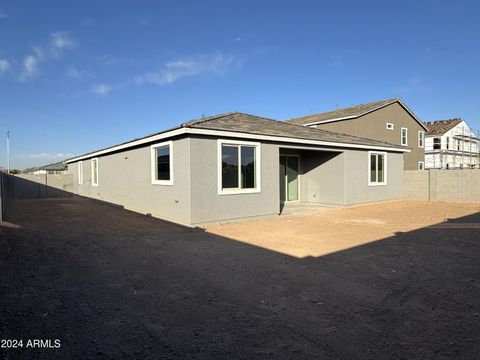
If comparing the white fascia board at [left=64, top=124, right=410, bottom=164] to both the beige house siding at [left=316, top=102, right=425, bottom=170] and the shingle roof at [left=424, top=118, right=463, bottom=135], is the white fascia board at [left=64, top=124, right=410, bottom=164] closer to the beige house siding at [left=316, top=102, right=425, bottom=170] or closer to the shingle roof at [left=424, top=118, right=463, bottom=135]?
the beige house siding at [left=316, top=102, right=425, bottom=170]

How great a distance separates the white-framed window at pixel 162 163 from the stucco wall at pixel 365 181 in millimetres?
7885

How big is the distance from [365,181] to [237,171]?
783 cm

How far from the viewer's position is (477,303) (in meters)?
3.88

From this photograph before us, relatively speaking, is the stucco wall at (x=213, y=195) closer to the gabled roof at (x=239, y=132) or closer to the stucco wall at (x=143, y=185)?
the stucco wall at (x=143, y=185)

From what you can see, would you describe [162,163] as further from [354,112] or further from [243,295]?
[354,112]

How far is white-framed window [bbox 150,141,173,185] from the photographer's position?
10.5 metres

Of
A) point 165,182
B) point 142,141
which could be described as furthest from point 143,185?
point 165,182

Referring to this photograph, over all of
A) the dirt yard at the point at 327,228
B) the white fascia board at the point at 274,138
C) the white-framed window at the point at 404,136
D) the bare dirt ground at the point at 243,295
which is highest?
the white-framed window at the point at 404,136

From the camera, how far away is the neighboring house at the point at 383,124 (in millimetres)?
25047

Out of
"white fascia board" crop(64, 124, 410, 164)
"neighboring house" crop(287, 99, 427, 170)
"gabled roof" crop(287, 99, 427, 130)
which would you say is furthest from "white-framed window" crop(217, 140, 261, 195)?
"gabled roof" crop(287, 99, 427, 130)

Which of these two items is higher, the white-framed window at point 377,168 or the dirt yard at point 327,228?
the white-framed window at point 377,168

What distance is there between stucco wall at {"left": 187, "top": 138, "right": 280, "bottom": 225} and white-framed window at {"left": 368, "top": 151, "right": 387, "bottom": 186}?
696 centimetres

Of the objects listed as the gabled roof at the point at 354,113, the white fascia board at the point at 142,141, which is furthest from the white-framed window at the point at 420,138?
the white fascia board at the point at 142,141

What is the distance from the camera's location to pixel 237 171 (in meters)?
10.4
